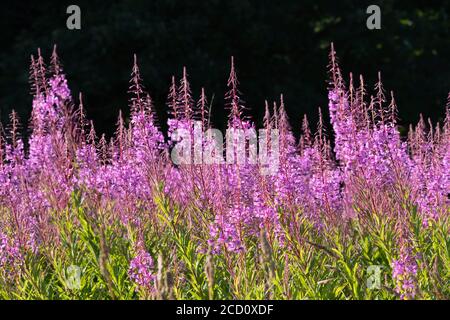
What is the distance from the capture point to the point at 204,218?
245 inches

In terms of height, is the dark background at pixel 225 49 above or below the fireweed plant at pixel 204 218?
above

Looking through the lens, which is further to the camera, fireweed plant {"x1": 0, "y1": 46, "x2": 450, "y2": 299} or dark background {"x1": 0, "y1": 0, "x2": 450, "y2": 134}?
dark background {"x1": 0, "y1": 0, "x2": 450, "y2": 134}

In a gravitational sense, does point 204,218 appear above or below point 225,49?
below

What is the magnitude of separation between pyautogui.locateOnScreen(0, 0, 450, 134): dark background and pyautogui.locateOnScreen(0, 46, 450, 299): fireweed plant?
1287 cm

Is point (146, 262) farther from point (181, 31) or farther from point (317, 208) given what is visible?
point (181, 31)

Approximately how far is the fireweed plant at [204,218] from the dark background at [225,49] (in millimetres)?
12867

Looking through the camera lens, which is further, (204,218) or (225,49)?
(225,49)

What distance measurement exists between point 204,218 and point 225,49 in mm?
15646

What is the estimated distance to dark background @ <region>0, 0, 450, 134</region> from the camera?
19953mm

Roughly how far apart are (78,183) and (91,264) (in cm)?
101

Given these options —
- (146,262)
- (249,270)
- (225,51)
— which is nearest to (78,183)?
(146,262)

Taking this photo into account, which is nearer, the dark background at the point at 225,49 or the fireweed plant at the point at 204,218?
the fireweed plant at the point at 204,218

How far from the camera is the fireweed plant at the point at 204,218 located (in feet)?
19.3

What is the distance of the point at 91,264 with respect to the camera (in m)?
6.67
